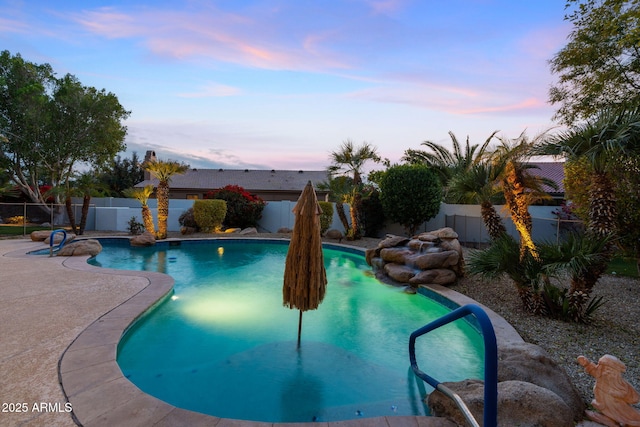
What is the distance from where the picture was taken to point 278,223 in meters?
20.9

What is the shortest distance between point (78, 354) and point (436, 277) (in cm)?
765

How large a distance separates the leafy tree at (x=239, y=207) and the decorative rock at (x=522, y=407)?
17928 millimetres

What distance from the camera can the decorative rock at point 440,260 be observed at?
9.02 m

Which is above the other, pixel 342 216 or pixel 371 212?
pixel 371 212

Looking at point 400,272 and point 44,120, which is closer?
point 400,272

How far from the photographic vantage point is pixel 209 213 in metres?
18.3

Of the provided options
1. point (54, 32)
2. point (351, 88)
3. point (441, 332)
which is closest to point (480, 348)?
point (441, 332)

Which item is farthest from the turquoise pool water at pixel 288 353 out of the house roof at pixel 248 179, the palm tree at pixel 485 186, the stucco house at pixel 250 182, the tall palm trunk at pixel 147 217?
the house roof at pixel 248 179

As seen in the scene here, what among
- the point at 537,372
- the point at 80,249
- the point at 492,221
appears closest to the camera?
the point at 537,372

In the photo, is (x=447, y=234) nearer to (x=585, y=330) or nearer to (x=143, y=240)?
(x=585, y=330)

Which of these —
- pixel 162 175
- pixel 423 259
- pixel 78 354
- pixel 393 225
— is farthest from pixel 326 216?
pixel 78 354

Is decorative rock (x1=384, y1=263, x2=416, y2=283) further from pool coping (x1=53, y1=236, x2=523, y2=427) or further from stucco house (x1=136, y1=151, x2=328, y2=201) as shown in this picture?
stucco house (x1=136, y1=151, x2=328, y2=201)

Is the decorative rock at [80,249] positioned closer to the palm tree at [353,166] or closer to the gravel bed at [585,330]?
the palm tree at [353,166]

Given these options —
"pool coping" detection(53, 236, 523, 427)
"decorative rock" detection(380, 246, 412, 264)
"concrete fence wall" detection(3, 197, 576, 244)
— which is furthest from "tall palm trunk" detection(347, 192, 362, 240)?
"pool coping" detection(53, 236, 523, 427)
